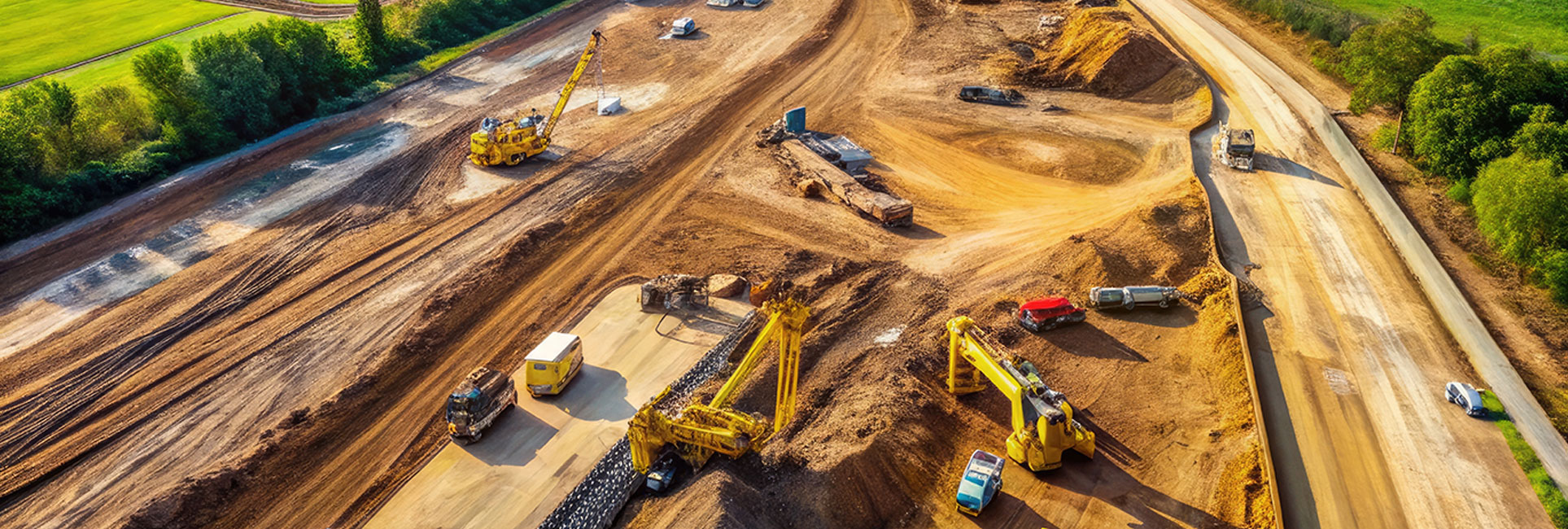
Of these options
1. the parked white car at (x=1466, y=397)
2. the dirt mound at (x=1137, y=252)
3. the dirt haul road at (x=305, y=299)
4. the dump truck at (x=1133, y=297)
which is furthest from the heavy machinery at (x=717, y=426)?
the parked white car at (x=1466, y=397)

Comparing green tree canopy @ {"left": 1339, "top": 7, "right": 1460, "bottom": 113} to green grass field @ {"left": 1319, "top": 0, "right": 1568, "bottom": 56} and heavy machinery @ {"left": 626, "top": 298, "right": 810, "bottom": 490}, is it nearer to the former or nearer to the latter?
green grass field @ {"left": 1319, "top": 0, "right": 1568, "bottom": 56}

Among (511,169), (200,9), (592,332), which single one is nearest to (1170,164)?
(592,332)

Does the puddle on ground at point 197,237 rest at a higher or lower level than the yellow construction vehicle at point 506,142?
lower

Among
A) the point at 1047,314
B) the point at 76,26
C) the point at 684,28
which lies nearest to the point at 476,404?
the point at 1047,314

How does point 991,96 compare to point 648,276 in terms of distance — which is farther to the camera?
point 991,96

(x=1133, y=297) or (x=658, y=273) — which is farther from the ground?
(x=1133, y=297)

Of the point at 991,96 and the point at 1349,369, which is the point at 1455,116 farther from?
the point at 991,96

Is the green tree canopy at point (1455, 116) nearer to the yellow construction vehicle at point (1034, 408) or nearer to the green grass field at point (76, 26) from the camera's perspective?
the yellow construction vehicle at point (1034, 408)
